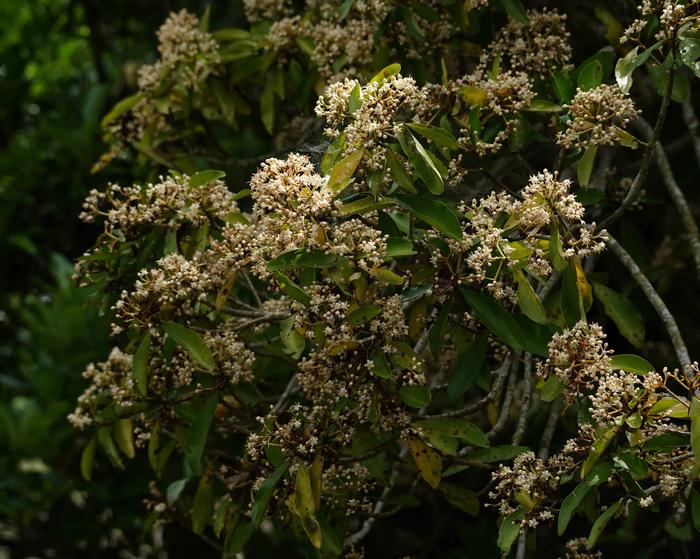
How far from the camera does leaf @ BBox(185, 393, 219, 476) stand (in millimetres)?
2424

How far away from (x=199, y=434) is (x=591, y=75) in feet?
3.98

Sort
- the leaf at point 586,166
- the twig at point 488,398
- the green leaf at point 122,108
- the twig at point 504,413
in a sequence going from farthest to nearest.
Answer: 1. the green leaf at point 122,108
2. the twig at point 504,413
3. the twig at point 488,398
4. the leaf at point 586,166

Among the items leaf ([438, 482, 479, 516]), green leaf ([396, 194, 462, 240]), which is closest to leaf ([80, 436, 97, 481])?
leaf ([438, 482, 479, 516])

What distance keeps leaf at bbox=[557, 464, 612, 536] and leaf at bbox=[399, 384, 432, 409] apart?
35 cm

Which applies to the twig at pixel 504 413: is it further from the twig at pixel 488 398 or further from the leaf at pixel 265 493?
the leaf at pixel 265 493

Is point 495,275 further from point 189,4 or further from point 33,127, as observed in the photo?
point 33,127

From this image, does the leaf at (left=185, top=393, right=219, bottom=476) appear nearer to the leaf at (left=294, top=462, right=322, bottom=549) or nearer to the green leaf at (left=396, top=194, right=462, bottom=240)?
the leaf at (left=294, top=462, right=322, bottom=549)

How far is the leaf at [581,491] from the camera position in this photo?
1.97m

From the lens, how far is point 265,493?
2.18m

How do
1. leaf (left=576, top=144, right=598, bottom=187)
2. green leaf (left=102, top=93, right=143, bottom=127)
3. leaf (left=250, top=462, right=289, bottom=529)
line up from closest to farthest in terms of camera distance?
leaf (left=250, top=462, right=289, bottom=529)
leaf (left=576, top=144, right=598, bottom=187)
green leaf (left=102, top=93, right=143, bottom=127)

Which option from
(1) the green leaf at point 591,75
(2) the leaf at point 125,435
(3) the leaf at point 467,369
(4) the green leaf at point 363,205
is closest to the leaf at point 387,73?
(4) the green leaf at point 363,205

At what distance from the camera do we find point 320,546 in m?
2.16

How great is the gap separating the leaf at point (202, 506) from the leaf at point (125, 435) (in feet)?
0.70

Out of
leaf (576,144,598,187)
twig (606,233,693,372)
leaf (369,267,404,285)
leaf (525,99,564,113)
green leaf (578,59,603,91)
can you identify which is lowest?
twig (606,233,693,372)
